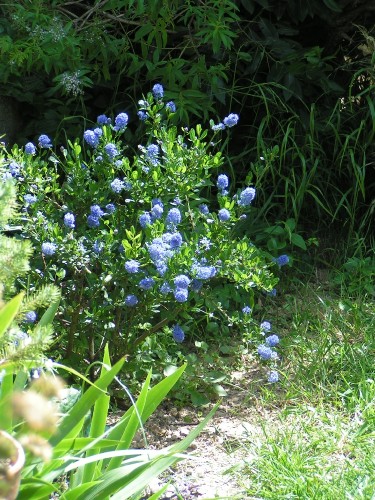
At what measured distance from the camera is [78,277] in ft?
10.8

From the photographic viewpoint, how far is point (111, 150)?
327cm

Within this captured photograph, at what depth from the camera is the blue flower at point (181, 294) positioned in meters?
2.94

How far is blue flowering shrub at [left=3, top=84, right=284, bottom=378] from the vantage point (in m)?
3.14

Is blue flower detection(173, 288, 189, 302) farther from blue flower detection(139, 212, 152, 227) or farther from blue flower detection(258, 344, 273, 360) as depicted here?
blue flower detection(258, 344, 273, 360)

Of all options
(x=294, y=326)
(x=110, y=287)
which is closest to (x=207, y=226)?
(x=110, y=287)

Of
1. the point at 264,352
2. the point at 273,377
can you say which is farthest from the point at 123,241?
the point at 273,377

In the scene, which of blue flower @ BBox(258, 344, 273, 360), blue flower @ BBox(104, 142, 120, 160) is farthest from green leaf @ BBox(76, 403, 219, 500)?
blue flower @ BBox(104, 142, 120, 160)

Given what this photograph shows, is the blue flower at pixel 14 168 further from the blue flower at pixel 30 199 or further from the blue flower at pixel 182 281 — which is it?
the blue flower at pixel 182 281

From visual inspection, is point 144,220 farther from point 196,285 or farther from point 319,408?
point 319,408

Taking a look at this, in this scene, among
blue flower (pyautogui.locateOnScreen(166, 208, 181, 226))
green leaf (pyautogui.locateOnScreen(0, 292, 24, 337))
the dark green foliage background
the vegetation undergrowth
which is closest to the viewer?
green leaf (pyautogui.locateOnScreen(0, 292, 24, 337))

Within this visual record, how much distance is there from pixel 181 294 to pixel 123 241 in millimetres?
311

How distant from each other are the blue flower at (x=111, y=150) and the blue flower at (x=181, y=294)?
2.14 feet

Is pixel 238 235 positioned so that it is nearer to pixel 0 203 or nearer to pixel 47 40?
pixel 47 40

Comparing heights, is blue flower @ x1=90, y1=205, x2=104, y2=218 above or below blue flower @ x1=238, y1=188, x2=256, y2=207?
above
